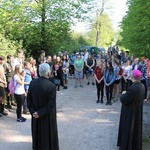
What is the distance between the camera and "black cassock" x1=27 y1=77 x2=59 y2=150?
5.05m

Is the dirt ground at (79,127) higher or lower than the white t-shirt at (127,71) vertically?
lower

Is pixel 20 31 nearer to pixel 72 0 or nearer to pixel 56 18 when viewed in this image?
pixel 56 18

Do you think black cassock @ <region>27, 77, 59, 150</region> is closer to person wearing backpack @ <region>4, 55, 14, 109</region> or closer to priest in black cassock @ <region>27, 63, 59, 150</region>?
priest in black cassock @ <region>27, 63, 59, 150</region>

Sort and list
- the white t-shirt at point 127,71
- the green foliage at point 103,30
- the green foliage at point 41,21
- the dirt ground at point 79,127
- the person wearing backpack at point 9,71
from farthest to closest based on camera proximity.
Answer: the green foliage at point 103,30 < the green foliage at point 41,21 < the white t-shirt at point 127,71 < the person wearing backpack at point 9,71 < the dirt ground at point 79,127

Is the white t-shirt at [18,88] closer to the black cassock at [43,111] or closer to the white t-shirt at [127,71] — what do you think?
the black cassock at [43,111]

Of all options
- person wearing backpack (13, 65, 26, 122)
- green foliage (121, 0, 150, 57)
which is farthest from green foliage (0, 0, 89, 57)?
person wearing backpack (13, 65, 26, 122)

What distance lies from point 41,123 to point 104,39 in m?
41.1

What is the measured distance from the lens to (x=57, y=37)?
1817cm

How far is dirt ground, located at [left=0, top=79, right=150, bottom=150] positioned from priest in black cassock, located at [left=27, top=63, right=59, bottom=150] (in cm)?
93

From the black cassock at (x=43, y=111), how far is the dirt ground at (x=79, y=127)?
3.00ft

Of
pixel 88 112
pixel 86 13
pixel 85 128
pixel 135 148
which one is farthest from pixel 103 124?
pixel 86 13

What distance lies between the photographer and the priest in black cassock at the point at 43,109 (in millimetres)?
5055

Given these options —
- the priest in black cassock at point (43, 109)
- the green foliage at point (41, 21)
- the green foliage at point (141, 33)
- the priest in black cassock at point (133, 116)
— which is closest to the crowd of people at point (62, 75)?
the priest in black cassock at point (43, 109)

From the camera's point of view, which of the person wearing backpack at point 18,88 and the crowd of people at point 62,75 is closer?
the person wearing backpack at point 18,88
